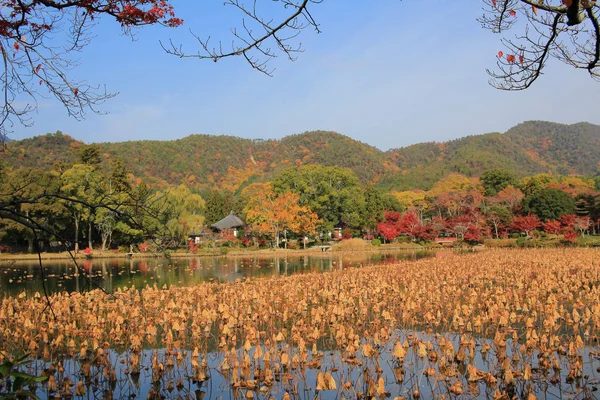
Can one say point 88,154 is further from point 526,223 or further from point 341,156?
point 341,156

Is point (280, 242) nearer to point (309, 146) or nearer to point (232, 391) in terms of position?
point (232, 391)

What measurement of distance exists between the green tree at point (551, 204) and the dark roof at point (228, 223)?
27.6 metres

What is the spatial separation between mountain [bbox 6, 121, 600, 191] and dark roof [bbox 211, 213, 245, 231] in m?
25.8

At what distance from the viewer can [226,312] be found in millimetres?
10664

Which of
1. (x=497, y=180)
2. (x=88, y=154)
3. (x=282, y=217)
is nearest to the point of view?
(x=282, y=217)

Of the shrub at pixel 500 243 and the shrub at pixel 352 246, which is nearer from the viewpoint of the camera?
the shrub at pixel 500 243

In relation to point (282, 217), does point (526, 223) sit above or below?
below

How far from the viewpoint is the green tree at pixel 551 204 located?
43.3 meters

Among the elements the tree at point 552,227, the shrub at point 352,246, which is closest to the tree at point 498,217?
the tree at point 552,227

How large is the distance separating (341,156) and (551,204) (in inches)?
2402

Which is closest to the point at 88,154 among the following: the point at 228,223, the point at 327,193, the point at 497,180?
the point at 228,223

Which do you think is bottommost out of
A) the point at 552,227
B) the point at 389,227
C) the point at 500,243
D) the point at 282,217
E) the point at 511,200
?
the point at 500,243

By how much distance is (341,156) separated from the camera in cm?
10238

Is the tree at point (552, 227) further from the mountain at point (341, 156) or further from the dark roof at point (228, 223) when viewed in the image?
the mountain at point (341, 156)
